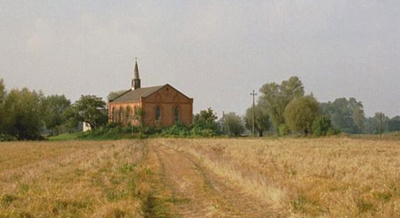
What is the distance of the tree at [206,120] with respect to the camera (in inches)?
3367

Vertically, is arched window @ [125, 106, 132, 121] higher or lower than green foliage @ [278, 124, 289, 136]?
higher

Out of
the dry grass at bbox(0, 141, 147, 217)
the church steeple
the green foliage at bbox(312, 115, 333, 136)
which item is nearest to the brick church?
the church steeple

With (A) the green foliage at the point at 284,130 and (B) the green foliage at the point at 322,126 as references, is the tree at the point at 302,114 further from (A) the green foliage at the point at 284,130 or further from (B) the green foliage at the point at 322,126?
(B) the green foliage at the point at 322,126

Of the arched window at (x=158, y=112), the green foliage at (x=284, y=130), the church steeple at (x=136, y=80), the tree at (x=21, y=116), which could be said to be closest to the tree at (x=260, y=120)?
the green foliage at (x=284, y=130)

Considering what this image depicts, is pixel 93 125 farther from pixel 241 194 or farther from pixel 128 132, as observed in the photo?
pixel 241 194

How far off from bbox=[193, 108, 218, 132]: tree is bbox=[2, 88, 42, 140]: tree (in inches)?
1042

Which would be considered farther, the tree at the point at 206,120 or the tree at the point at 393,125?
the tree at the point at 393,125

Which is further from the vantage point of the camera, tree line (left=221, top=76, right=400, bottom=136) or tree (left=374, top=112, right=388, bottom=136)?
tree (left=374, top=112, right=388, bottom=136)

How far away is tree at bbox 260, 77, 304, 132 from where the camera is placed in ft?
355

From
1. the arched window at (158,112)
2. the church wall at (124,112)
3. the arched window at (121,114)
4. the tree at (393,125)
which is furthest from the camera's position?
the tree at (393,125)

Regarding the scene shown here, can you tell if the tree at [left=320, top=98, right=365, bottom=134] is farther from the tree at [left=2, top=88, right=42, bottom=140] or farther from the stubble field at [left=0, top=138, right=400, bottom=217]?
the stubble field at [left=0, top=138, right=400, bottom=217]

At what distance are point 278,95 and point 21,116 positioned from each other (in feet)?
187

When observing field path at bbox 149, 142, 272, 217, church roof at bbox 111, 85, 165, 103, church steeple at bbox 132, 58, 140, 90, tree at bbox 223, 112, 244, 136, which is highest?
church steeple at bbox 132, 58, 140, 90

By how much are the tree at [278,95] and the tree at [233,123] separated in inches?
263
